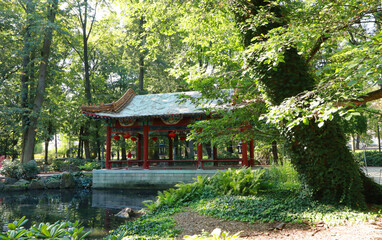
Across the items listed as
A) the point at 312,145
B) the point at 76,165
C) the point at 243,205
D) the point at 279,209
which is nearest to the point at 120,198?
the point at 243,205

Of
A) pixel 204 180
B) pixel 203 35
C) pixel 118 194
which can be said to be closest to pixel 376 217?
pixel 204 180

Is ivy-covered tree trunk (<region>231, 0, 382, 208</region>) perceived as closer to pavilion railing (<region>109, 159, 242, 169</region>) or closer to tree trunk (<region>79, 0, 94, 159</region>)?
pavilion railing (<region>109, 159, 242, 169</region>)

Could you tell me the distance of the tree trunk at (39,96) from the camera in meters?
17.0

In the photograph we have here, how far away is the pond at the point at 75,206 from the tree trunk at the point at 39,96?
410 centimetres

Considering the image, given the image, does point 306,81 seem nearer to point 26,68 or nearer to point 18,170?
point 18,170

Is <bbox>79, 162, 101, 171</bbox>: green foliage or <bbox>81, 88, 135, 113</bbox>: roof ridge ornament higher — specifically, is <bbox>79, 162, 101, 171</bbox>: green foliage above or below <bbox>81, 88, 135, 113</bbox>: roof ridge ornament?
below

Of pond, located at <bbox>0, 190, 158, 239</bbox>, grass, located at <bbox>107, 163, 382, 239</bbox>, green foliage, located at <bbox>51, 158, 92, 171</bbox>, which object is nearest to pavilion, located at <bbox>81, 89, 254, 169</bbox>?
pond, located at <bbox>0, 190, 158, 239</bbox>

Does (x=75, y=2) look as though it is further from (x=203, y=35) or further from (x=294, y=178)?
(x=294, y=178)

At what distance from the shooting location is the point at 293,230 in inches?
160

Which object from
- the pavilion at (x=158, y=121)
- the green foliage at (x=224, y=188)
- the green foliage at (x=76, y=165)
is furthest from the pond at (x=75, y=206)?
the green foliage at (x=76, y=165)

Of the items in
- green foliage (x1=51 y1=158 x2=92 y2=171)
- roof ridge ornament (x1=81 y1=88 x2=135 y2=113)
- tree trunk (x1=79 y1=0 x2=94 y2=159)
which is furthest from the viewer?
tree trunk (x1=79 y1=0 x2=94 y2=159)

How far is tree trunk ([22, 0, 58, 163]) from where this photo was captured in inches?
670

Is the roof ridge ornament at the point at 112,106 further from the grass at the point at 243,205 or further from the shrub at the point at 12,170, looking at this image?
the grass at the point at 243,205

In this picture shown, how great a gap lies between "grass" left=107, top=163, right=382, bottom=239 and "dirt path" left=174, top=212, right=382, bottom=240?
17 cm
